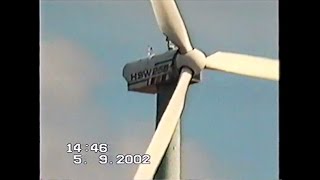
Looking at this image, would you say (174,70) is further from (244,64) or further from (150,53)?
(244,64)

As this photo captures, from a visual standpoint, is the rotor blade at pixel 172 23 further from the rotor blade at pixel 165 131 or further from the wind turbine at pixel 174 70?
the rotor blade at pixel 165 131

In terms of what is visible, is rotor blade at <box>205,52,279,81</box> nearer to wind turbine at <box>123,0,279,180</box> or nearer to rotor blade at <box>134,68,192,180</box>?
wind turbine at <box>123,0,279,180</box>

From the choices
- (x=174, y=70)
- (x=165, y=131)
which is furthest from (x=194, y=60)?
(x=165, y=131)

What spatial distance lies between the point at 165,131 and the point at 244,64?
86cm

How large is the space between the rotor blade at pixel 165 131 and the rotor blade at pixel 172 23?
278 millimetres

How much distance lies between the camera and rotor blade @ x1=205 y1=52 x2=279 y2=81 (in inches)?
333

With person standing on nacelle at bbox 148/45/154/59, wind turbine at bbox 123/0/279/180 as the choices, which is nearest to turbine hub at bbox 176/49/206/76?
wind turbine at bbox 123/0/279/180

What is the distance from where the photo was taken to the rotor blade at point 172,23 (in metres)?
8.41

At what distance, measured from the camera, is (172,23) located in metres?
8.44
